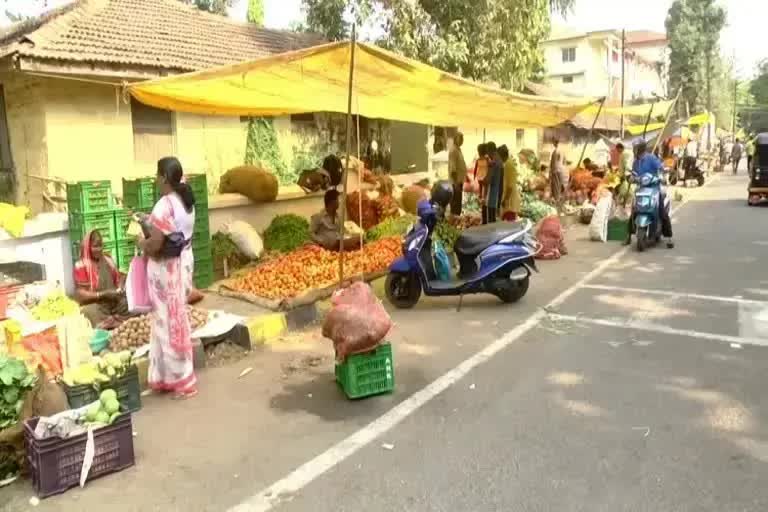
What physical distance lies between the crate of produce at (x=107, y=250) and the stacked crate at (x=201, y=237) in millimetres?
967

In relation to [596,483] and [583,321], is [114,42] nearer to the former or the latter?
[583,321]

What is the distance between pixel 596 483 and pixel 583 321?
3561mm

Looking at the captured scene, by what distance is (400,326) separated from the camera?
23.4 feet

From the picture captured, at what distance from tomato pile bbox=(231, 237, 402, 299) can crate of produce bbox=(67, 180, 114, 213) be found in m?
1.80

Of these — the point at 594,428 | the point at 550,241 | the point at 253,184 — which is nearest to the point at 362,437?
the point at 594,428

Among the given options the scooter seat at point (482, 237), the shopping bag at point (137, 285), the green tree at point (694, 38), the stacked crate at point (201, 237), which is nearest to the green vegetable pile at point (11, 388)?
the shopping bag at point (137, 285)

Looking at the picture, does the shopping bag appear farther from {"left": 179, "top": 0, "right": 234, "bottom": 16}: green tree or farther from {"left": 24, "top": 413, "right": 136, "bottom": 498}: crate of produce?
{"left": 179, "top": 0, "right": 234, "bottom": 16}: green tree

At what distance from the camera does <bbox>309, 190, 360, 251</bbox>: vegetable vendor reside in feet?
31.5

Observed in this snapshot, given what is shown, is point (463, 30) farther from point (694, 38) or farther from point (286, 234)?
point (694, 38)

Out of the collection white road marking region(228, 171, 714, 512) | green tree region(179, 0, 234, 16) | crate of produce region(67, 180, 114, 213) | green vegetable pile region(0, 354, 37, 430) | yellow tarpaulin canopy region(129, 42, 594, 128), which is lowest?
white road marking region(228, 171, 714, 512)

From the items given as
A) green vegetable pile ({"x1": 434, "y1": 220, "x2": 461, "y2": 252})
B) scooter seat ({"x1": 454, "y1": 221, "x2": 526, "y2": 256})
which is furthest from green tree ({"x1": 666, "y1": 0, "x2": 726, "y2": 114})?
scooter seat ({"x1": 454, "y1": 221, "x2": 526, "y2": 256})

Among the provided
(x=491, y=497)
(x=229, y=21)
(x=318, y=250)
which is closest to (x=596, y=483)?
(x=491, y=497)

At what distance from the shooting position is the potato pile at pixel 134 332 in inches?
237

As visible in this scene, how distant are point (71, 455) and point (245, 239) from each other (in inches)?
225
